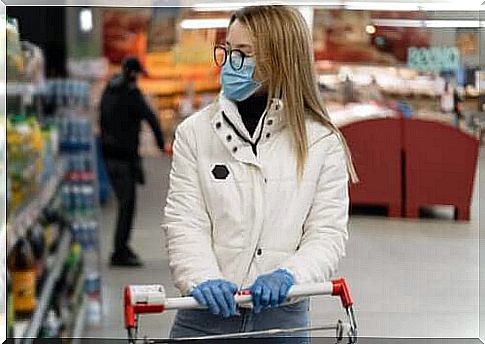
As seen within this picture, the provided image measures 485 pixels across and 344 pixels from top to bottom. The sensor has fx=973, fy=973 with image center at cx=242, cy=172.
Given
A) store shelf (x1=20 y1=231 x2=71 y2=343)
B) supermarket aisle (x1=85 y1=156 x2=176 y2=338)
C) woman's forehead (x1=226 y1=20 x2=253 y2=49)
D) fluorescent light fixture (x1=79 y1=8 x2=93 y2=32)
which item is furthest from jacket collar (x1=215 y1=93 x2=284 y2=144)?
fluorescent light fixture (x1=79 y1=8 x2=93 y2=32)

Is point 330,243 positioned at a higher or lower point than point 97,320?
higher

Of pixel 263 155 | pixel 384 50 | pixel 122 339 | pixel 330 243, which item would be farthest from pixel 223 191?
pixel 384 50

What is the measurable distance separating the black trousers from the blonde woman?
3074mm

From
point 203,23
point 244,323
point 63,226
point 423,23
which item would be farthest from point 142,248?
point 244,323

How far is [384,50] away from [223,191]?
2961 millimetres

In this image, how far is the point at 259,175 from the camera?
71.4 inches

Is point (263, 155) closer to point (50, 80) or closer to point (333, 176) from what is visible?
point (333, 176)

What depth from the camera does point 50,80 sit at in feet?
14.0

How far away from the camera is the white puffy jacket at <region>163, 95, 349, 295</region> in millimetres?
1808

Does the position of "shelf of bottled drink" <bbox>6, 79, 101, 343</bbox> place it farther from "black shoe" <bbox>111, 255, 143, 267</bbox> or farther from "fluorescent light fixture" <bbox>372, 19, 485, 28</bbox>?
"fluorescent light fixture" <bbox>372, 19, 485, 28</bbox>

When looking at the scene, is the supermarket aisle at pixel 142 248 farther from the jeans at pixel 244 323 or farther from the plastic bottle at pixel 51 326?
the jeans at pixel 244 323

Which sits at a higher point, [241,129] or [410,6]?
[410,6]

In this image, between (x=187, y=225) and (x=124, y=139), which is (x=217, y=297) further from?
(x=124, y=139)

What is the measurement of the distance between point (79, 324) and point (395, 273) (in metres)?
1.40
